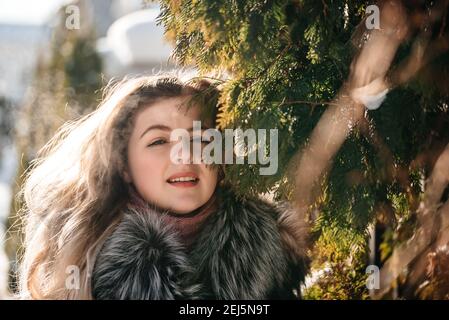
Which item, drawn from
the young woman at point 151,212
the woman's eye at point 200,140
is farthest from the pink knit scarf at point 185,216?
the woman's eye at point 200,140

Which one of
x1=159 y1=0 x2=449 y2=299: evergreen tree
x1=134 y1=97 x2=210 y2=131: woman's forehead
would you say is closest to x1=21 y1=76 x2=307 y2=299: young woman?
x1=134 y1=97 x2=210 y2=131: woman's forehead

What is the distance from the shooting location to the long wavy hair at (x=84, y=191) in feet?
9.24

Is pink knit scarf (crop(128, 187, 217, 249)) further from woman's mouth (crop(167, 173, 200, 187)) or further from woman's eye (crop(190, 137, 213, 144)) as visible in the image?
woman's eye (crop(190, 137, 213, 144))

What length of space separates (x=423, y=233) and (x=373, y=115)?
1.86ft

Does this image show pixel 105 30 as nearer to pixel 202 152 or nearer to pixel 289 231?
pixel 202 152

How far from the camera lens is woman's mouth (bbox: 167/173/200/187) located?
9.41 ft

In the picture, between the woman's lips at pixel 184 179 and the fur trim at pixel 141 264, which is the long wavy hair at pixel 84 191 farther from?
the woman's lips at pixel 184 179

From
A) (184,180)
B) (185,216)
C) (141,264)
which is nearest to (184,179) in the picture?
(184,180)

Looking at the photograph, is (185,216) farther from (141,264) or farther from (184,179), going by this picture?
(141,264)

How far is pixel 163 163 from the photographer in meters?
2.86

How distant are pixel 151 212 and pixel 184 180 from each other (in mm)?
176

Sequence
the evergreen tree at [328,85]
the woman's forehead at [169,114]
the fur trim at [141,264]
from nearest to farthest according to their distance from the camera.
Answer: the evergreen tree at [328,85] → the fur trim at [141,264] → the woman's forehead at [169,114]

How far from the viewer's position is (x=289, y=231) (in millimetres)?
2916

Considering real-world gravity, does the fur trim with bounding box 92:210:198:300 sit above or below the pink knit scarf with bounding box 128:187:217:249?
below
